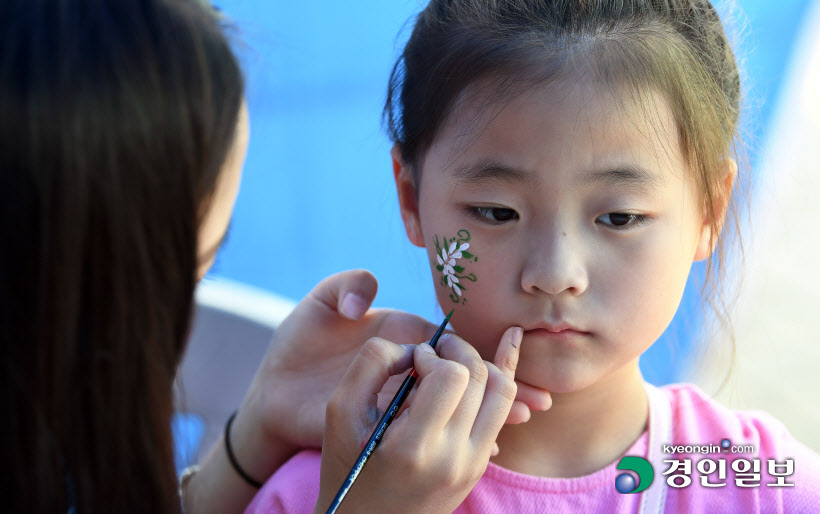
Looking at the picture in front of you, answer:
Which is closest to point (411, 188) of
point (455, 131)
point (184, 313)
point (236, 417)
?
point (455, 131)

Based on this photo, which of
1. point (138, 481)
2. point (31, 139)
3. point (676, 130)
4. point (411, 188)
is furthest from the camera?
point (411, 188)

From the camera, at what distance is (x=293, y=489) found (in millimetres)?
1038

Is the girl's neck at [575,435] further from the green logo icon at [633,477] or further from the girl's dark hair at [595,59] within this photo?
the girl's dark hair at [595,59]

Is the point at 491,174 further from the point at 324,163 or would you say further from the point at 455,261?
the point at 324,163

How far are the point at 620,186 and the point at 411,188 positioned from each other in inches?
13.0

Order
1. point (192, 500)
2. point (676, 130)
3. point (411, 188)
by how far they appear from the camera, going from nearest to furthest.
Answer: point (676, 130) < point (411, 188) < point (192, 500)

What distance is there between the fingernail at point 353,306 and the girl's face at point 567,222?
0.67ft

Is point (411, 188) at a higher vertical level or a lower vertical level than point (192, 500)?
higher

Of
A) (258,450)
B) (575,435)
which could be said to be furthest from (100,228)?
(575,435)

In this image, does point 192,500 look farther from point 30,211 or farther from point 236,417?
point 30,211

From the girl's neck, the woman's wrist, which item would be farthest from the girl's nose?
the woman's wrist

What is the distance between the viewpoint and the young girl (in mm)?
873

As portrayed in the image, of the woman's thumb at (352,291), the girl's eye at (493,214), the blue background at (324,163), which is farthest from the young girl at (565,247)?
the blue background at (324,163)

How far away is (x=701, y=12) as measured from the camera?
102 centimetres
